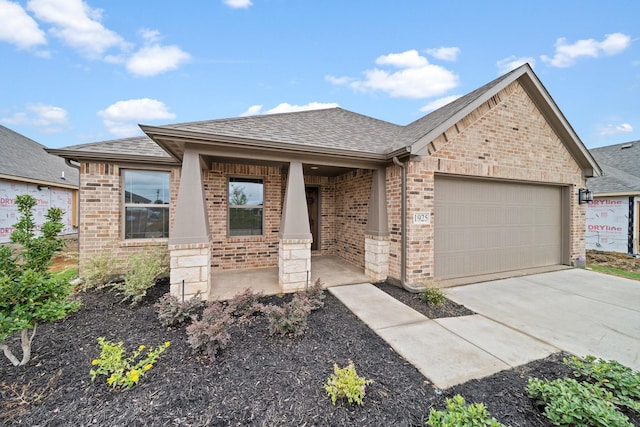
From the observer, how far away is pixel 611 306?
14.5 feet

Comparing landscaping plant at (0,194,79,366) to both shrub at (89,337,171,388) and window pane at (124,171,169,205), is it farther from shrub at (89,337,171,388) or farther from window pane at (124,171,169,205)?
window pane at (124,171,169,205)

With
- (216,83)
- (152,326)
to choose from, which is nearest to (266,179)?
(152,326)

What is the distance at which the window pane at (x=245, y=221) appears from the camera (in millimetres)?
6582

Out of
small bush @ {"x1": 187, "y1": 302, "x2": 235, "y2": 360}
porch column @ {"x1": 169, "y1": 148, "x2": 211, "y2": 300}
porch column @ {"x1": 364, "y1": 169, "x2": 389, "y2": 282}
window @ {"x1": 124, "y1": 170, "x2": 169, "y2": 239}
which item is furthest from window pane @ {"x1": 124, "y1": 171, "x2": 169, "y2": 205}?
porch column @ {"x1": 364, "y1": 169, "x2": 389, "y2": 282}

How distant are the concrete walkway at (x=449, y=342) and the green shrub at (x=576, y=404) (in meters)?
0.47

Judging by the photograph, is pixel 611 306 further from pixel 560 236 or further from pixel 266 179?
pixel 266 179

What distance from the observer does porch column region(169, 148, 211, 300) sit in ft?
13.6

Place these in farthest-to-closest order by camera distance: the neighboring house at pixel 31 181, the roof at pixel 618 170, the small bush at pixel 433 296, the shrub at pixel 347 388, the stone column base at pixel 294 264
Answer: the roof at pixel 618 170, the neighboring house at pixel 31 181, the stone column base at pixel 294 264, the small bush at pixel 433 296, the shrub at pixel 347 388

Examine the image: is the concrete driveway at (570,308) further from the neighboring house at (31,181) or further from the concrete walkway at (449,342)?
the neighboring house at (31,181)

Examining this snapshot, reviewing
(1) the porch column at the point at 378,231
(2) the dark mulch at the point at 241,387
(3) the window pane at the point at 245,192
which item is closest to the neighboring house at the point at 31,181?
(3) the window pane at the point at 245,192

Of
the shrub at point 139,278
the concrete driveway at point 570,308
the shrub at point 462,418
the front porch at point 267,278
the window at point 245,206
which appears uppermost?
the window at point 245,206

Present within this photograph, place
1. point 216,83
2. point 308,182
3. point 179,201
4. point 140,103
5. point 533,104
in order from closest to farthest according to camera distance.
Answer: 1. point 179,201
2. point 533,104
3. point 308,182
4. point 216,83
5. point 140,103

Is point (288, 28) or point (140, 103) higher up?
point (140, 103)

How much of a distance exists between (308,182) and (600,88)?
14618mm
